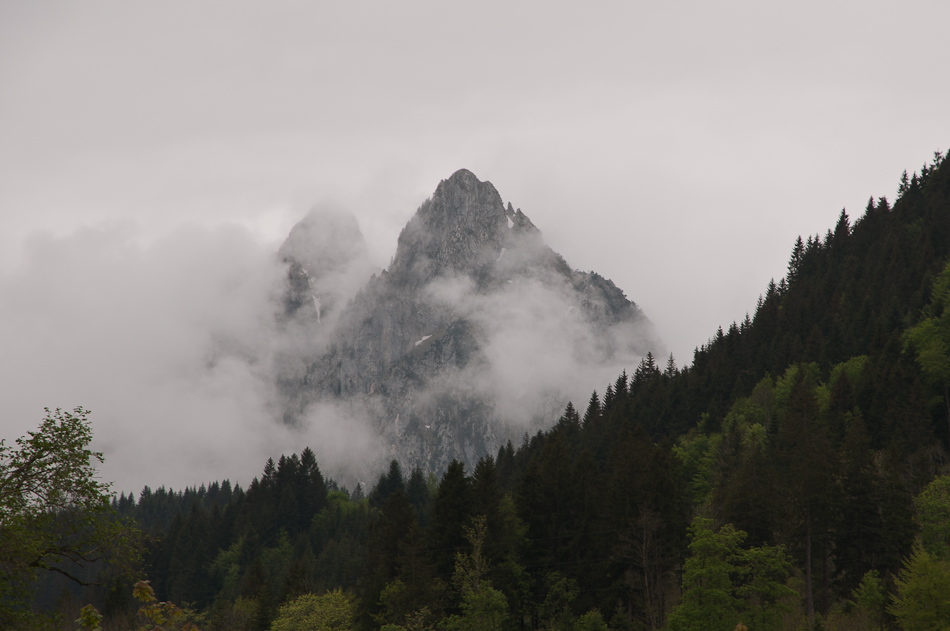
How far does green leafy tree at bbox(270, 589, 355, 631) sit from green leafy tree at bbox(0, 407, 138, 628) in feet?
166

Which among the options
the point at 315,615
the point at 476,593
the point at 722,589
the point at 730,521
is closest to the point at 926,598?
the point at 722,589

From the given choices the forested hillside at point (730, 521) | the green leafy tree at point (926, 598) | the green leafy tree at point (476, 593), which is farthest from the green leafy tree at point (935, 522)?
the green leafy tree at point (476, 593)

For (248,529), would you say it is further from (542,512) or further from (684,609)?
(684,609)

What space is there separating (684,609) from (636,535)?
1295cm

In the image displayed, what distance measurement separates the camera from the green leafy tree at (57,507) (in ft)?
60.4

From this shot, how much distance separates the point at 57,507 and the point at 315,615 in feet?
173

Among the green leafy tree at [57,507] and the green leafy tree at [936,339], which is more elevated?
the green leafy tree at [936,339]

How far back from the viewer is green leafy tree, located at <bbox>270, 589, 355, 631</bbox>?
66.8m

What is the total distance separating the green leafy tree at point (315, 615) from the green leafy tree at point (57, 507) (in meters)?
50.7

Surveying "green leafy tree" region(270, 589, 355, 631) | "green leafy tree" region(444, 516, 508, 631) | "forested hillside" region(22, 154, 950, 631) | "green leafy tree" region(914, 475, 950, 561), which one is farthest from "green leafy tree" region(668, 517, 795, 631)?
"green leafy tree" region(270, 589, 355, 631)

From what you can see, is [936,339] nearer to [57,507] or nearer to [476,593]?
[476,593]

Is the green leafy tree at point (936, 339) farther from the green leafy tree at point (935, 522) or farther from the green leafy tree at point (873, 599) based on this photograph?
the green leafy tree at point (873, 599)

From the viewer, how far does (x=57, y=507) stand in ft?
63.0

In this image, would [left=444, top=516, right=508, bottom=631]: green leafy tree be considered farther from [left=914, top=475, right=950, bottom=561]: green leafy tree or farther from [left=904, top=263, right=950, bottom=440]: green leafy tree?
[left=904, top=263, right=950, bottom=440]: green leafy tree
